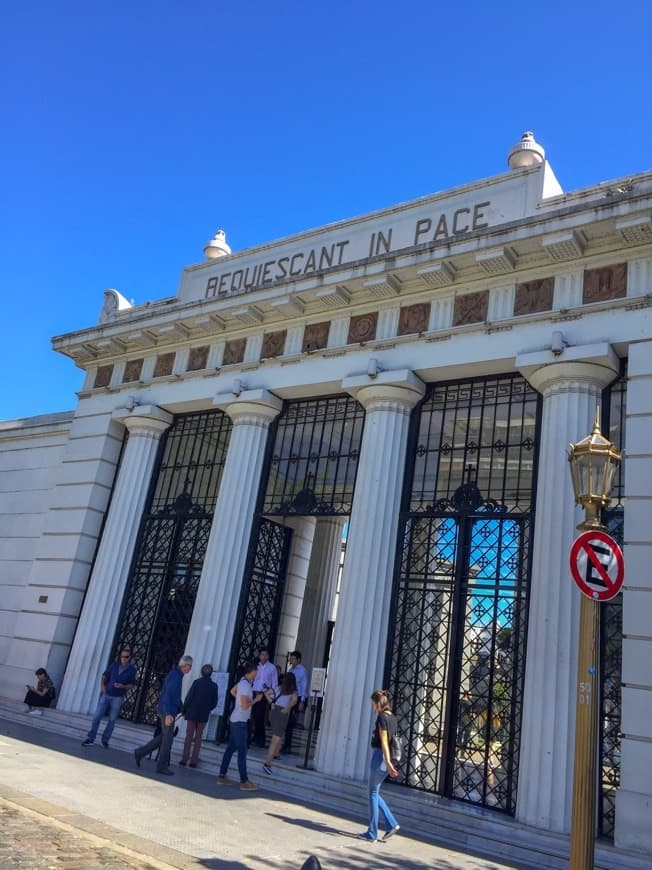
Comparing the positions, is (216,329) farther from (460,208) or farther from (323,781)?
(323,781)

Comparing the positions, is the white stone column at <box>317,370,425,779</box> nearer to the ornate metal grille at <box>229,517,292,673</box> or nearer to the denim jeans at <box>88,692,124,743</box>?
the ornate metal grille at <box>229,517,292,673</box>

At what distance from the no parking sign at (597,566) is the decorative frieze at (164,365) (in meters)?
11.4

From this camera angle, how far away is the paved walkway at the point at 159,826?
5.98 m

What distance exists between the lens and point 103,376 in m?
16.7

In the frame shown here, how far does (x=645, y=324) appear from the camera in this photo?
383 inches

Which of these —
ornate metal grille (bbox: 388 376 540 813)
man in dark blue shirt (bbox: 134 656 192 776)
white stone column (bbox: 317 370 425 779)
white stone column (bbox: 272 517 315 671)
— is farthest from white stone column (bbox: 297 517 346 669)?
man in dark blue shirt (bbox: 134 656 192 776)

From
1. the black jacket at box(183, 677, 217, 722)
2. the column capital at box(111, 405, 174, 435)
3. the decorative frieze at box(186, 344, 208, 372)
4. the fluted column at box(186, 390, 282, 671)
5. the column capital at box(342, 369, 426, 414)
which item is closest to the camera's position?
the black jacket at box(183, 677, 217, 722)

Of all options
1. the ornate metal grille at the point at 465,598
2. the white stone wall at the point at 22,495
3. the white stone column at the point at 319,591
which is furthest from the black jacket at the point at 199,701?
the white stone wall at the point at 22,495

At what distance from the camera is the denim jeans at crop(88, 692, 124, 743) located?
11711 mm

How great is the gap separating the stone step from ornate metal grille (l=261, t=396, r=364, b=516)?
4.17 m

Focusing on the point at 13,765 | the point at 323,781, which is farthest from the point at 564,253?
the point at 13,765

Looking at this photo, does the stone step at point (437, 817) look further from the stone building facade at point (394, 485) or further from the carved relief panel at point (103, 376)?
the carved relief panel at point (103, 376)

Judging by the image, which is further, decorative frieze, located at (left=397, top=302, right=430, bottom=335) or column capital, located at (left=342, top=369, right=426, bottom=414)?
decorative frieze, located at (left=397, top=302, right=430, bottom=335)

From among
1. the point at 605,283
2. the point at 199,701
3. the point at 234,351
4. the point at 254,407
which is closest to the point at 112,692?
the point at 199,701
